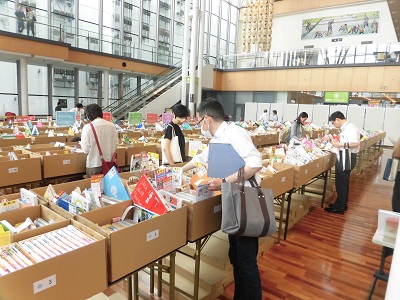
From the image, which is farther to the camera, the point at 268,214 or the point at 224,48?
the point at 224,48

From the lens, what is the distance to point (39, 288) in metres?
1.23

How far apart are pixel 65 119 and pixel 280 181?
19.5ft

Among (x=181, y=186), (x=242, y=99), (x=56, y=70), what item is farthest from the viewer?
(x=242, y=99)

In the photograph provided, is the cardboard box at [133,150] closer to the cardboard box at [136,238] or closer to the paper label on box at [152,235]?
the cardboard box at [136,238]

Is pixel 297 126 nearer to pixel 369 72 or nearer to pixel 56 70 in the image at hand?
pixel 369 72

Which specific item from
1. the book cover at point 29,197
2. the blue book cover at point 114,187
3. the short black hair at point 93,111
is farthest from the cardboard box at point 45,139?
the blue book cover at point 114,187

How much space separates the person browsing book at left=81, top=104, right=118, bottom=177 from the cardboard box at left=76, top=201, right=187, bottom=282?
67.0 inches

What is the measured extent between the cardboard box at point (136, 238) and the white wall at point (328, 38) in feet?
62.8

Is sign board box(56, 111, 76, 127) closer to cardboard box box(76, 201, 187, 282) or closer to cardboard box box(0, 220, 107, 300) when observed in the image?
cardboard box box(76, 201, 187, 282)

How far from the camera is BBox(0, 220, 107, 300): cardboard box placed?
116 cm

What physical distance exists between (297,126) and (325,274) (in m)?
Result: 3.83

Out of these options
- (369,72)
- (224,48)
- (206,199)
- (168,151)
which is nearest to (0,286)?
(206,199)

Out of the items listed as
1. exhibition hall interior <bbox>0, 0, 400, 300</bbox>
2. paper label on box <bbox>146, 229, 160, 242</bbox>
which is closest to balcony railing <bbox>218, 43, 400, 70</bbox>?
exhibition hall interior <bbox>0, 0, 400, 300</bbox>

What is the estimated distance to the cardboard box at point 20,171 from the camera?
126 inches
